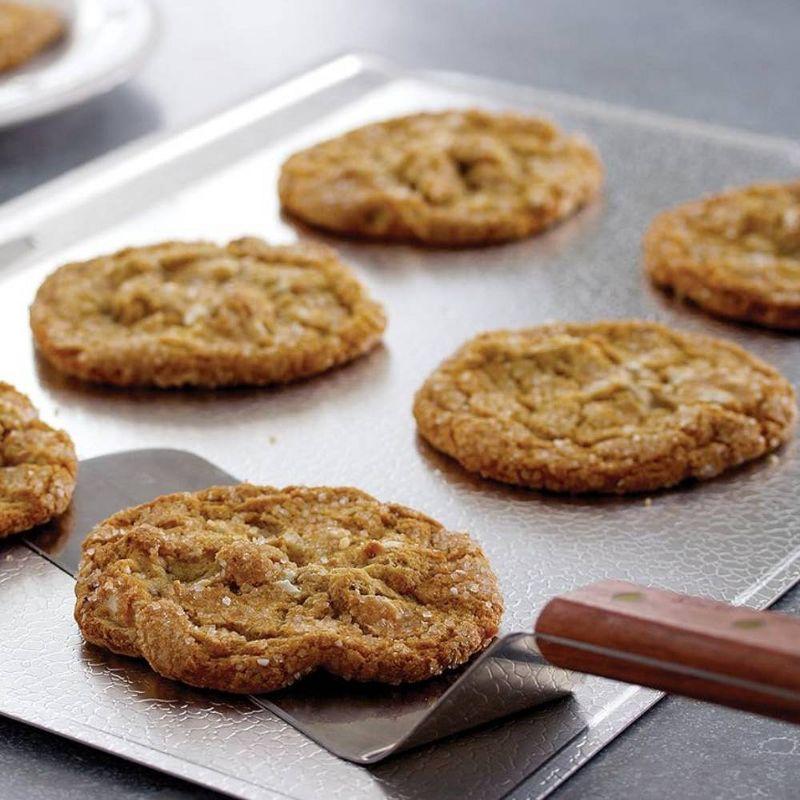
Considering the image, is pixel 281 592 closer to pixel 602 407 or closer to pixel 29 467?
A: pixel 29 467

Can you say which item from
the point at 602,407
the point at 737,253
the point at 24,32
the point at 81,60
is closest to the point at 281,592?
the point at 602,407

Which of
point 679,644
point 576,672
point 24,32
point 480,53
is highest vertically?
point 24,32

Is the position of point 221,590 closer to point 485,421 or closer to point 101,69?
point 485,421

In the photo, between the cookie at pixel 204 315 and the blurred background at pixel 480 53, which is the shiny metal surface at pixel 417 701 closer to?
the cookie at pixel 204 315

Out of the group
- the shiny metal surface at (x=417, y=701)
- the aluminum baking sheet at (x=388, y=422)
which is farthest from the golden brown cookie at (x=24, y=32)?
the shiny metal surface at (x=417, y=701)

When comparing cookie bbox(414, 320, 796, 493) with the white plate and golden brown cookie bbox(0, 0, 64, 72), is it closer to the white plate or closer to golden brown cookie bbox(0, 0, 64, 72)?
the white plate

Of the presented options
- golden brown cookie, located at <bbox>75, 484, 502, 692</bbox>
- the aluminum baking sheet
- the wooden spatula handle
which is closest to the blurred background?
the aluminum baking sheet

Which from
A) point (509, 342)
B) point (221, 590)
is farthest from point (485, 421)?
point (221, 590)
